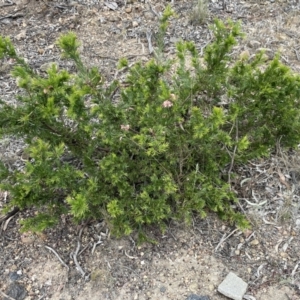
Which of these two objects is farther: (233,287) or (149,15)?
(149,15)

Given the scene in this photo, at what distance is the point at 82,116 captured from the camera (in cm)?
272

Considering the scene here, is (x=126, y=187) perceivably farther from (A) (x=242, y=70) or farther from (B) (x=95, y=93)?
(A) (x=242, y=70)

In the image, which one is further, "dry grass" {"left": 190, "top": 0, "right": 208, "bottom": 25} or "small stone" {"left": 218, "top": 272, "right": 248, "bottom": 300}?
"dry grass" {"left": 190, "top": 0, "right": 208, "bottom": 25}

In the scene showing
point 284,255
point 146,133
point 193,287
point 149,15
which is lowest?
point 193,287

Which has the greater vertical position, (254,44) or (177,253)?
(254,44)

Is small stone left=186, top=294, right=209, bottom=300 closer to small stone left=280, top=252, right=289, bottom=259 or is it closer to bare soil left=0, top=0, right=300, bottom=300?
bare soil left=0, top=0, right=300, bottom=300

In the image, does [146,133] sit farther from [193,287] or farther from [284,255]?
[284,255]

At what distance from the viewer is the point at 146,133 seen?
275 centimetres

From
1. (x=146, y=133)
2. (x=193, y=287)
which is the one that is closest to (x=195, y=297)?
(x=193, y=287)

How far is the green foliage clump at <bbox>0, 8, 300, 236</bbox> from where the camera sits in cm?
261

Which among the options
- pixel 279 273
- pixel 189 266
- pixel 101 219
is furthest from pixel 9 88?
pixel 279 273

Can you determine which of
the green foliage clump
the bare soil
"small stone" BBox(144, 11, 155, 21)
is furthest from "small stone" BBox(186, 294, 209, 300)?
"small stone" BBox(144, 11, 155, 21)

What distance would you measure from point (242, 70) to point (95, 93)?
1.00 meters

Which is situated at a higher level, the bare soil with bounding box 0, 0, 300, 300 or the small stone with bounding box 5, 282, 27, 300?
the bare soil with bounding box 0, 0, 300, 300
